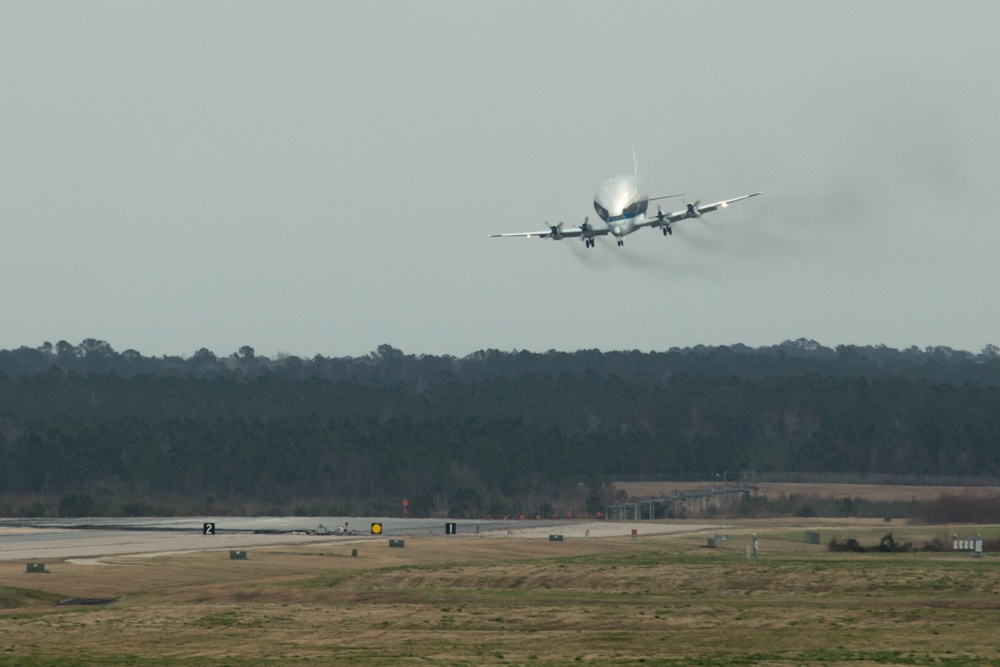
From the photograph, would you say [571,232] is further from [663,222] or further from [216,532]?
[216,532]

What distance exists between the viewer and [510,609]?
7569 cm

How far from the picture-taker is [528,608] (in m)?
76.1

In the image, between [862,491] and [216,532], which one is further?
[862,491]

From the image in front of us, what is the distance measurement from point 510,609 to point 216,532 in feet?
225

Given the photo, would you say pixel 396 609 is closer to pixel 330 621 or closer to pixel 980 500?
pixel 330 621

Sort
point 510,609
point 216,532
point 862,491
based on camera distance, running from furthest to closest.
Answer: point 862,491 < point 216,532 < point 510,609

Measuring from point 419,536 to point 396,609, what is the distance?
55.7 meters

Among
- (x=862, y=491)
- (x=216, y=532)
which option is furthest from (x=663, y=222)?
(x=862, y=491)

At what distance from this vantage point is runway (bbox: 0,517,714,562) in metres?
117

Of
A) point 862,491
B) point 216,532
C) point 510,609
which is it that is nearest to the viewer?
point 510,609

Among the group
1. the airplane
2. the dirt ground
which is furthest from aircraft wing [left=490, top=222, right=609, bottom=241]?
the dirt ground

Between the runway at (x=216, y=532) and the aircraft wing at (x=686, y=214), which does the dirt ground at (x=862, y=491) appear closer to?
the runway at (x=216, y=532)

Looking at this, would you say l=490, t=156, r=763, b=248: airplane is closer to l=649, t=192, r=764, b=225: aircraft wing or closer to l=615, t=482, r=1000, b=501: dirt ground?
l=649, t=192, r=764, b=225: aircraft wing

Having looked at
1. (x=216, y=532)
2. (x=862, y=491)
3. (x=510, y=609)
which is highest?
(x=862, y=491)
